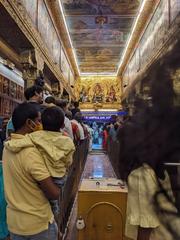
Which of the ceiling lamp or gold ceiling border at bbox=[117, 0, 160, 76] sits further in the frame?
the ceiling lamp

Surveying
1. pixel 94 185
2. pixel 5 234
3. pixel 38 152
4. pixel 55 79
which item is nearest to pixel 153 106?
pixel 38 152

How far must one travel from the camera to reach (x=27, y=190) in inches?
92.0

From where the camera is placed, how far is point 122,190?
12.4ft

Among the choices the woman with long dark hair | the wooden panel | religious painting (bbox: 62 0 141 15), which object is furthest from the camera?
religious painting (bbox: 62 0 141 15)

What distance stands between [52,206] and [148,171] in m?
1.38

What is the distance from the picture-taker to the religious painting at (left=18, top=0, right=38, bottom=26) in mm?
7851

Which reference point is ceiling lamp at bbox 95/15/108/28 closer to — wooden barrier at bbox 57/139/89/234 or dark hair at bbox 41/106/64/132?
wooden barrier at bbox 57/139/89/234

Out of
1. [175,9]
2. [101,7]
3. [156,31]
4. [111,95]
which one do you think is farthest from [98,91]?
[175,9]

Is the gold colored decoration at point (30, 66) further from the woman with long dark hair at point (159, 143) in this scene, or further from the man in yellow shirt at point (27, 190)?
the woman with long dark hair at point (159, 143)

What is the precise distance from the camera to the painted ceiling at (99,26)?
13.2m

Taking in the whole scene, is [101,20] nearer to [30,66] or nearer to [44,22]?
[44,22]

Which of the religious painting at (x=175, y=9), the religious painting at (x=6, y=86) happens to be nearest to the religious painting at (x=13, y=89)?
the religious painting at (x=6, y=86)

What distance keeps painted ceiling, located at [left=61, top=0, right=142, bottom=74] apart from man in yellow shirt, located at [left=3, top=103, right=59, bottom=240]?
1152 cm

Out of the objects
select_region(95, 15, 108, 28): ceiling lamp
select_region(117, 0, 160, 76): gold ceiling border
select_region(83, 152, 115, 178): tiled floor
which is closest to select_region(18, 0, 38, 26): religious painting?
select_region(83, 152, 115, 178): tiled floor
